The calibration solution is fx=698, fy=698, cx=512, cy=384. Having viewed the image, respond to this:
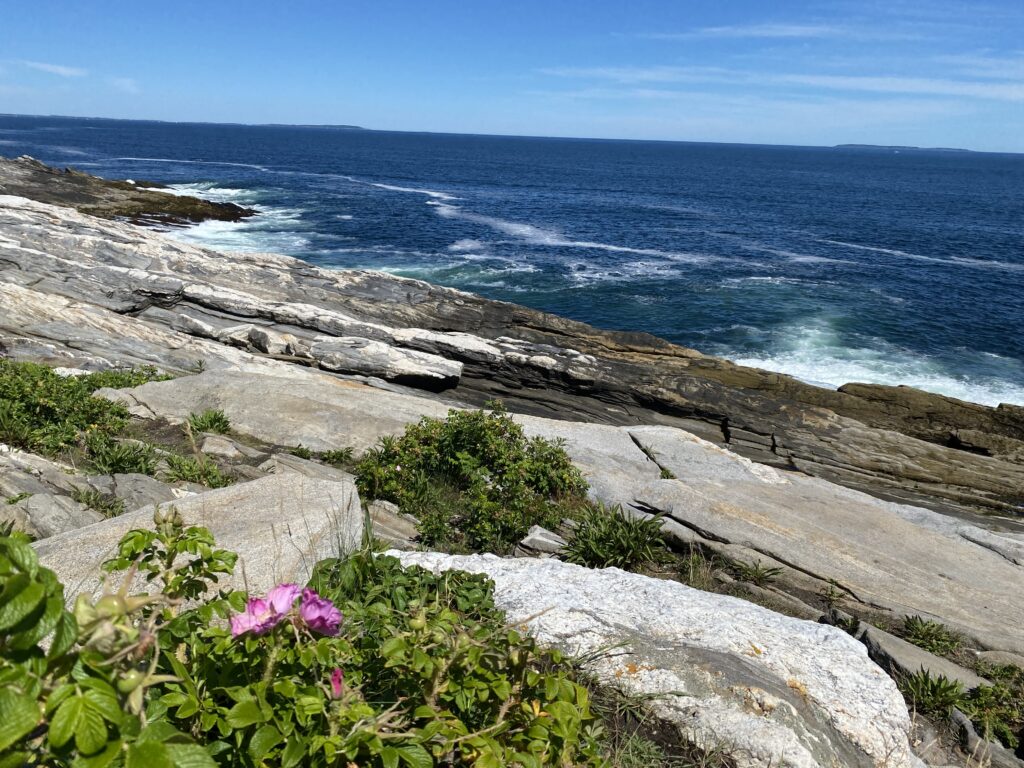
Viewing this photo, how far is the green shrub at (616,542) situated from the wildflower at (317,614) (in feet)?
17.9

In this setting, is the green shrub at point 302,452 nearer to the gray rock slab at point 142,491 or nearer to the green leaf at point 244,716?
the gray rock slab at point 142,491

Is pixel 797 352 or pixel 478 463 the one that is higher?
pixel 478 463

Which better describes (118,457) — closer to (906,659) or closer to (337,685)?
(337,685)

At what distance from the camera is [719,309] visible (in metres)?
38.8

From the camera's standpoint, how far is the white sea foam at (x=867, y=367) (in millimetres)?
27750

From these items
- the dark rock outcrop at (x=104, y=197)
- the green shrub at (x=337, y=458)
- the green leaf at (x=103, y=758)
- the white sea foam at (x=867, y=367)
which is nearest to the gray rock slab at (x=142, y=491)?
the green shrub at (x=337, y=458)

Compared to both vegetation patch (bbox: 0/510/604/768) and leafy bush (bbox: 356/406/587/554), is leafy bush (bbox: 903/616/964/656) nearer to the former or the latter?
leafy bush (bbox: 356/406/587/554)

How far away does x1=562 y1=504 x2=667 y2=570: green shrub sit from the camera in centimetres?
796

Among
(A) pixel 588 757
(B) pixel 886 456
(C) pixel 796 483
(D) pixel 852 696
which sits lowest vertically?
(B) pixel 886 456

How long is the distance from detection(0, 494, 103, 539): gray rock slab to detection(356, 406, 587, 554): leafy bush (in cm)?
313

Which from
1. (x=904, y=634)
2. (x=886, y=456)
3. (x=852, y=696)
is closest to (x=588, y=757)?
(x=852, y=696)

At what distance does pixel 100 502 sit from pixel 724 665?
6.54 metres

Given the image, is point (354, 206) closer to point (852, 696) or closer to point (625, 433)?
point (625, 433)

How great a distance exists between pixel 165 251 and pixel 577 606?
21.2 metres
